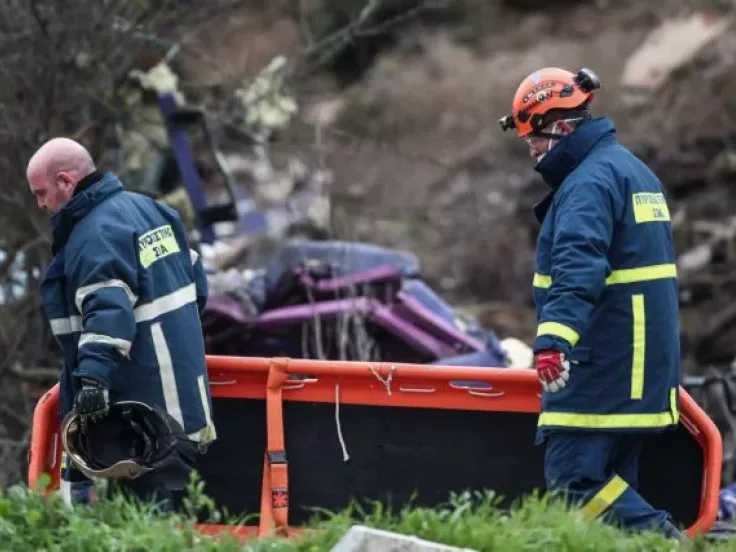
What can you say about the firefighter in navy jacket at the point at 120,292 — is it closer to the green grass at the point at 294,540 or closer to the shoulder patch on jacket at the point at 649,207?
the green grass at the point at 294,540

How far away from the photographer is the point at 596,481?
18.6 ft

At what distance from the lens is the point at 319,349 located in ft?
28.8

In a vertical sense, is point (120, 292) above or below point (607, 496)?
above

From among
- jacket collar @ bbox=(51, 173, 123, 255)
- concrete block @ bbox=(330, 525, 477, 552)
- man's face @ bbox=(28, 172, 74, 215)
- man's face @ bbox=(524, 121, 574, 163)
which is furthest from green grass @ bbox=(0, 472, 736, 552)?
man's face @ bbox=(524, 121, 574, 163)

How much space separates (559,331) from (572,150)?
0.76m

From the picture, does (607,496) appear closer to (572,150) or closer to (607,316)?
(607,316)

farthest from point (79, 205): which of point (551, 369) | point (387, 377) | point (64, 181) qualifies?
point (551, 369)

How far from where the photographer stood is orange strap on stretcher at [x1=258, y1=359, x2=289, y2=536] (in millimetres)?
6105

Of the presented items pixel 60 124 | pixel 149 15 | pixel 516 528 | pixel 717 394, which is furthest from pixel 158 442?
pixel 149 15

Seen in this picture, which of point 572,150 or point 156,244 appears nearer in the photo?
point 572,150

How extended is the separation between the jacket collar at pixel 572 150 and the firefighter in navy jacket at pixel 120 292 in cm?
141

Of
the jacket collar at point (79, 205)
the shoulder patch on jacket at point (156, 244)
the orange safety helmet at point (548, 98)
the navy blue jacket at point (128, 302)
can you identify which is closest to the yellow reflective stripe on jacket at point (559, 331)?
the orange safety helmet at point (548, 98)

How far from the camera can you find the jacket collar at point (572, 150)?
5852 millimetres

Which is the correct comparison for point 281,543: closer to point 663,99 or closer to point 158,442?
point 158,442
